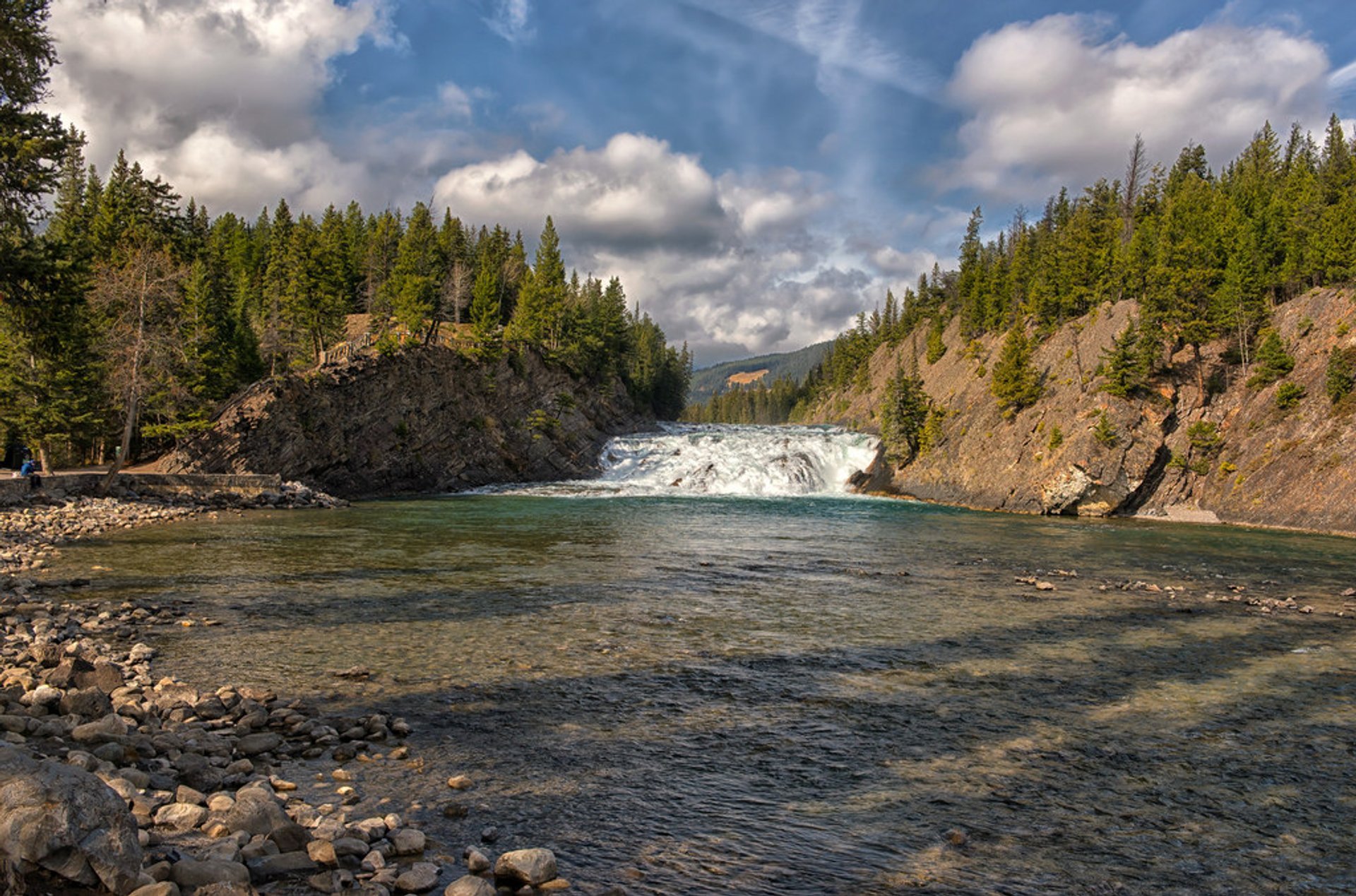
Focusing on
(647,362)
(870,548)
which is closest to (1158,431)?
(870,548)

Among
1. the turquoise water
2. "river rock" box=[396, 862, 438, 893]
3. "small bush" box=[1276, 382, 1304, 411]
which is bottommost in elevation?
the turquoise water

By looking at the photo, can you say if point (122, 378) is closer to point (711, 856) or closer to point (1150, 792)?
point (711, 856)

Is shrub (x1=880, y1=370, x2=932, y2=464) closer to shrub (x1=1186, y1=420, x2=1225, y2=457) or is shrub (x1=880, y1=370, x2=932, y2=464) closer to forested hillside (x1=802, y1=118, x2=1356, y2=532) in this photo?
forested hillside (x1=802, y1=118, x2=1356, y2=532)

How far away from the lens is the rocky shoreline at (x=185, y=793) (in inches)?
175

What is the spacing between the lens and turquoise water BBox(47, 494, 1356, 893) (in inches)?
256

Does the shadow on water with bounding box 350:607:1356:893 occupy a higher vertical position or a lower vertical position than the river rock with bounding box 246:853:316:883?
lower

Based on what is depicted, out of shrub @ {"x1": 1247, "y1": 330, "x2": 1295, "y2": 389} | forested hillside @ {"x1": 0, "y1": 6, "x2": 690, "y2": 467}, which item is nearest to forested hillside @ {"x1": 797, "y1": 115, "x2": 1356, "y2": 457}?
shrub @ {"x1": 1247, "y1": 330, "x2": 1295, "y2": 389}

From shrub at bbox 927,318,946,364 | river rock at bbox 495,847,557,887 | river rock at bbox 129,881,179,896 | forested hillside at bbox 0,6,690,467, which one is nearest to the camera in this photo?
river rock at bbox 129,881,179,896

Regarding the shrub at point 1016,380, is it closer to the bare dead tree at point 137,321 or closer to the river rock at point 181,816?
the bare dead tree at point 137,321

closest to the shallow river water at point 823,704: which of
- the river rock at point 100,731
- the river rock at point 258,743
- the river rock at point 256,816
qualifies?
the river rock at point 256,816

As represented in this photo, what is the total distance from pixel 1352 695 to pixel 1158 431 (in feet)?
160

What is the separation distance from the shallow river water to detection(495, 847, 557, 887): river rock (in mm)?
344

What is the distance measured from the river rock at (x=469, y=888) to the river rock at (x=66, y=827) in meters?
1.94

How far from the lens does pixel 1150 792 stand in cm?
792
